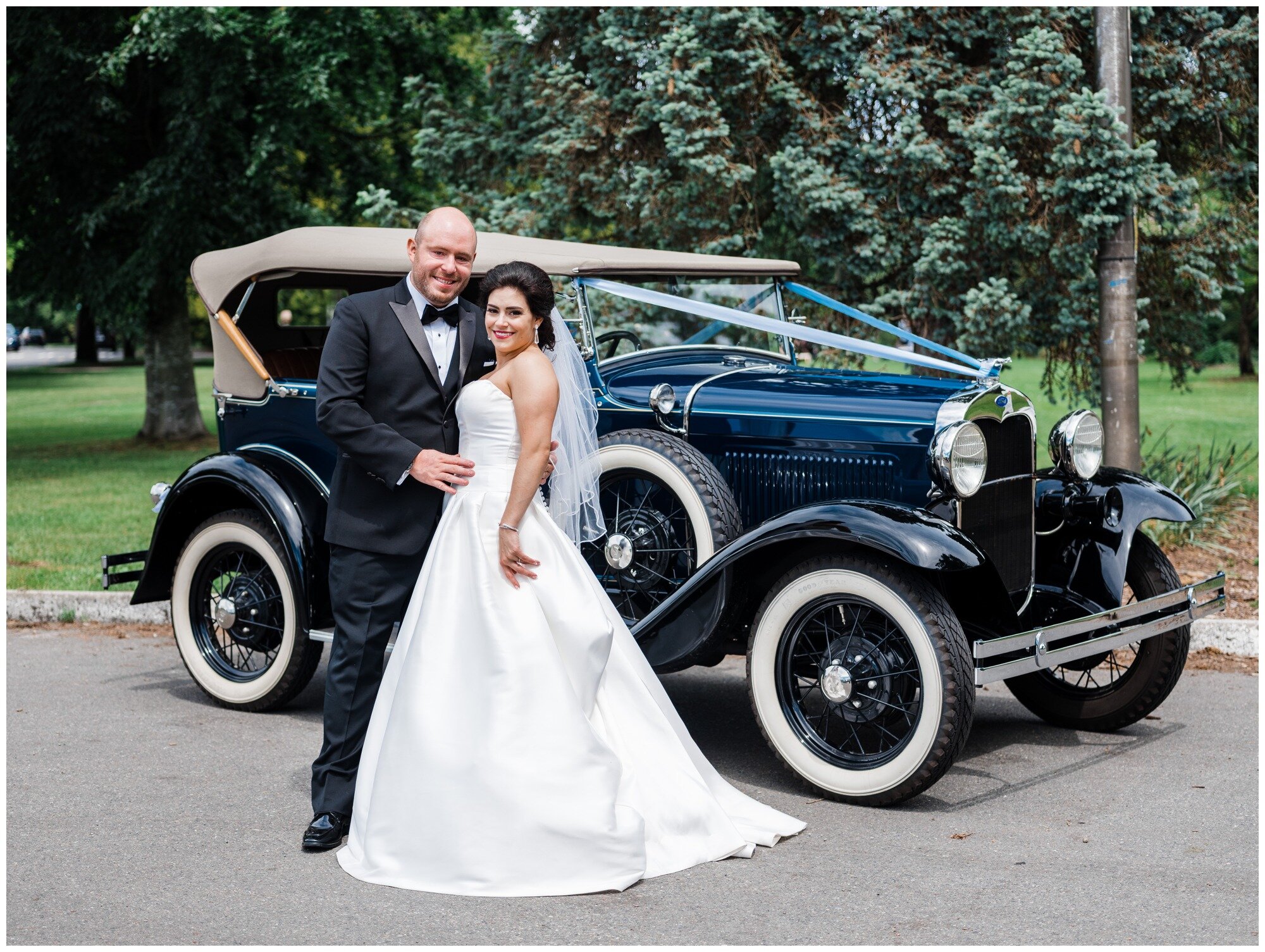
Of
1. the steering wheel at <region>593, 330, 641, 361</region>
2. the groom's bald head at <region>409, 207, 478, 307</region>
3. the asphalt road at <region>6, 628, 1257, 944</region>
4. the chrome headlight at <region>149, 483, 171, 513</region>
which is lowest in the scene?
the asphalt road at <region>6, 628, 1257, 944</region>

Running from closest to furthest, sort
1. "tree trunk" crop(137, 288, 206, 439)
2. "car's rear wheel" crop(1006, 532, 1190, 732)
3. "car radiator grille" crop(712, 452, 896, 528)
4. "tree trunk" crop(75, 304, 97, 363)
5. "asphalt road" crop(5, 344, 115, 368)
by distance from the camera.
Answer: "car radiator grille" crop(712, 452, 896, 528)
"car's rear wheel" crop(1006, 532, 1190, 732)
"tree trunk" crop(137, 288, 206, 439)
"tree trunk" crop(75, 304, 97, 363)
"asphalt road" crop(5, 344, 115, 368)

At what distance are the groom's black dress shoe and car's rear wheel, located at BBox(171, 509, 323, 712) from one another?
5.18ft

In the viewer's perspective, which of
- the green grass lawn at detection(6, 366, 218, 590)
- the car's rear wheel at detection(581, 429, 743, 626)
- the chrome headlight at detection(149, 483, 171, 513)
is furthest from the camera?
the green grass lawn at detection(6, 366, 218, 590)

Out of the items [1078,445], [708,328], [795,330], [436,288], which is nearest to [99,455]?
[708,328]

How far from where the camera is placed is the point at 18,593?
308 inches

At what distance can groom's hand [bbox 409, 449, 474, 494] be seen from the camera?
4.24 meters

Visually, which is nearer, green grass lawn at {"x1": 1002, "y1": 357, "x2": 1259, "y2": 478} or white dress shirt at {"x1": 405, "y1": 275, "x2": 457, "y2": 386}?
white dress shirt at {"x1": 405, "y1": 275, "x2": 457, "y2": 386}

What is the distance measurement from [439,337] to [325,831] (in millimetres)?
1695

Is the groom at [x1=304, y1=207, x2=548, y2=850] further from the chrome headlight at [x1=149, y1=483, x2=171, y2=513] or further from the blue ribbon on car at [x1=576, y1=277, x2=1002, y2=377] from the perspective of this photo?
the chrome headlight at [x1=149, y1=483, x2=171, y2=513]

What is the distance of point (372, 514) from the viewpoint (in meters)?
4.42

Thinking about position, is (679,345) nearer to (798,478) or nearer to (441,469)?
(798,478)

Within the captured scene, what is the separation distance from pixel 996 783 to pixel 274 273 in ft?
12.6

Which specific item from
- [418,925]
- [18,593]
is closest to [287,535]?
[418,925]

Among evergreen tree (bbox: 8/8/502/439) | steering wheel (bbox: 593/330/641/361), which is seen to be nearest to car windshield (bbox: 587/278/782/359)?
steering wheel (bbox: 593/330/641/361)
